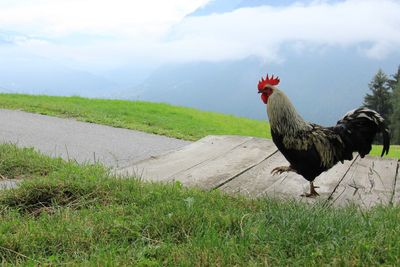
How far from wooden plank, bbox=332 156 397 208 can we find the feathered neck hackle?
0.71 m

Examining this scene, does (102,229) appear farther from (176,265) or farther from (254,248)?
(254,248)

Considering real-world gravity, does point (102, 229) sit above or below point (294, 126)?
below

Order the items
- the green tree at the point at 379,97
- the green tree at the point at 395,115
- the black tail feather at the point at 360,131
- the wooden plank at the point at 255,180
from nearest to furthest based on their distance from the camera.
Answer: the wooden plank at the point at 255,180, the black tail feather at the point at 360,131, the green tree at the point at 395,115, the green tree at the point at 379,97

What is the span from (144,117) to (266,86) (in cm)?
914

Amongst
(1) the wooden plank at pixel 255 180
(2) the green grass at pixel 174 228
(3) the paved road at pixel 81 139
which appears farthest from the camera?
(3) the paved road at pixel 81 139

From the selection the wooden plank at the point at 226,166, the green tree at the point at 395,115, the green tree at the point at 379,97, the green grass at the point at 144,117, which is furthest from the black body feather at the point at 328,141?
the green tree at the point at 379,97

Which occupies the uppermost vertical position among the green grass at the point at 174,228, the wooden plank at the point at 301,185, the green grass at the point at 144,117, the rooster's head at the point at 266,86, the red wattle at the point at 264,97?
the rooster's head at the point at 266,86

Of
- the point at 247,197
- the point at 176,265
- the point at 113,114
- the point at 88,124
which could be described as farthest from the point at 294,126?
the point at 113,114

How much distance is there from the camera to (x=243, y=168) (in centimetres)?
501

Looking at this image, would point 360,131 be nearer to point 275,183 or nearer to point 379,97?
point 275,183

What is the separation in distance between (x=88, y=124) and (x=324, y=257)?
895 cm

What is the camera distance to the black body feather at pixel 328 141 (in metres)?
4.21

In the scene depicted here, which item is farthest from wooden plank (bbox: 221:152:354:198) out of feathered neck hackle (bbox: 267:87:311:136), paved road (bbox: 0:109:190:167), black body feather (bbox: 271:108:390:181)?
paved road (bbox: 0:109:190:167)

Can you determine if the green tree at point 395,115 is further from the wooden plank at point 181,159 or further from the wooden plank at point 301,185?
the wooden plank at point 301,185
